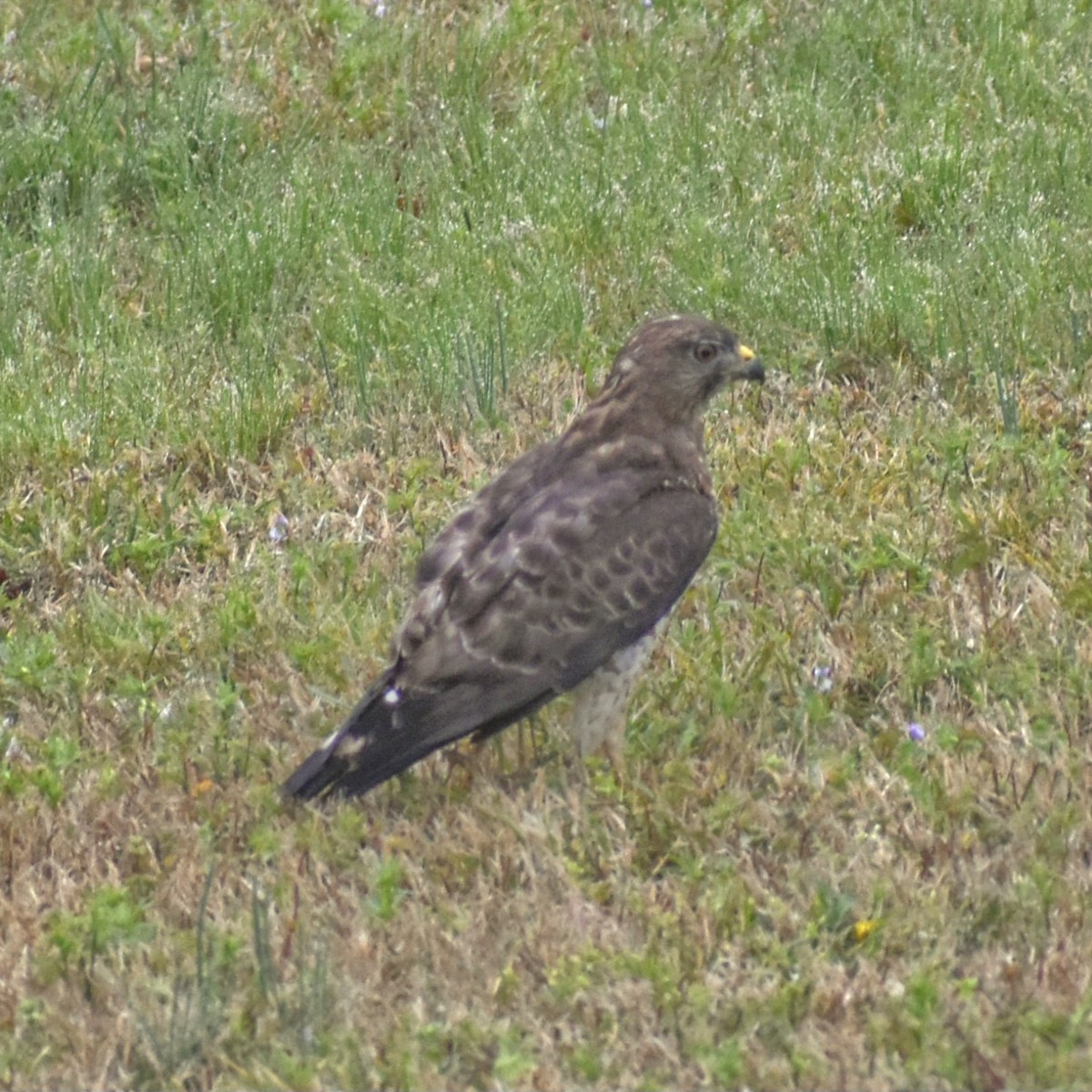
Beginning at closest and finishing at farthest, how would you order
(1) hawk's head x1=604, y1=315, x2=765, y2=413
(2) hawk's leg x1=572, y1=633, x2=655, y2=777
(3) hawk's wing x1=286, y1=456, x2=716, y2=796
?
(3) hawk's wing x1=286, y1=456, x2=716, y2=796
(2) hawk's leg x1=572, y1=633, x2=655, y2=777
(1) hawk's head x1=604, y1=315, x2=765, y2=413

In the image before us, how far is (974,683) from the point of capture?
6.25 meters

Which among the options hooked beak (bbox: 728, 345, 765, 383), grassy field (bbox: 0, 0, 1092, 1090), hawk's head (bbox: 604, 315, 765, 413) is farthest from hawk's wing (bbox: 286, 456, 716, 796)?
hooked beak (bbox: 728, 345, 765, 383)

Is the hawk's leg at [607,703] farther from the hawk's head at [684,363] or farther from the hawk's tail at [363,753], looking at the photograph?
the hawk's head at [684,363]

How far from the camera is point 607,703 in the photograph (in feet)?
19.8

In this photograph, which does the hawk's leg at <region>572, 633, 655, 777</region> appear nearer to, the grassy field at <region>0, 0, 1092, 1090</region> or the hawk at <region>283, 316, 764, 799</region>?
the hawk at <region>283, 316, 764, 799</region>

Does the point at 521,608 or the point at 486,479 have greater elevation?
the point at 521,608

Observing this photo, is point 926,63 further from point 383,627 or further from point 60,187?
point 383,627

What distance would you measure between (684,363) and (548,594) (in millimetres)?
1059

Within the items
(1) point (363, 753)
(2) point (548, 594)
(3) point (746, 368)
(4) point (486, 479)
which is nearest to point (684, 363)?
(3) point (746, 368)

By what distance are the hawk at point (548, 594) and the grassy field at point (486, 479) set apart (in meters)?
0.25

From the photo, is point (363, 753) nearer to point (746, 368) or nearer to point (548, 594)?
point (548, 594)

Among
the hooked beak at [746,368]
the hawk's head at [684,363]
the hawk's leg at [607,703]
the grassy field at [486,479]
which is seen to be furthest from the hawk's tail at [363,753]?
the hooked beak at [746,368]

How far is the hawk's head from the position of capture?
6.58 metres

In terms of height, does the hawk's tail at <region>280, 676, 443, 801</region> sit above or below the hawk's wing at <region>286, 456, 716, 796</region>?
below
